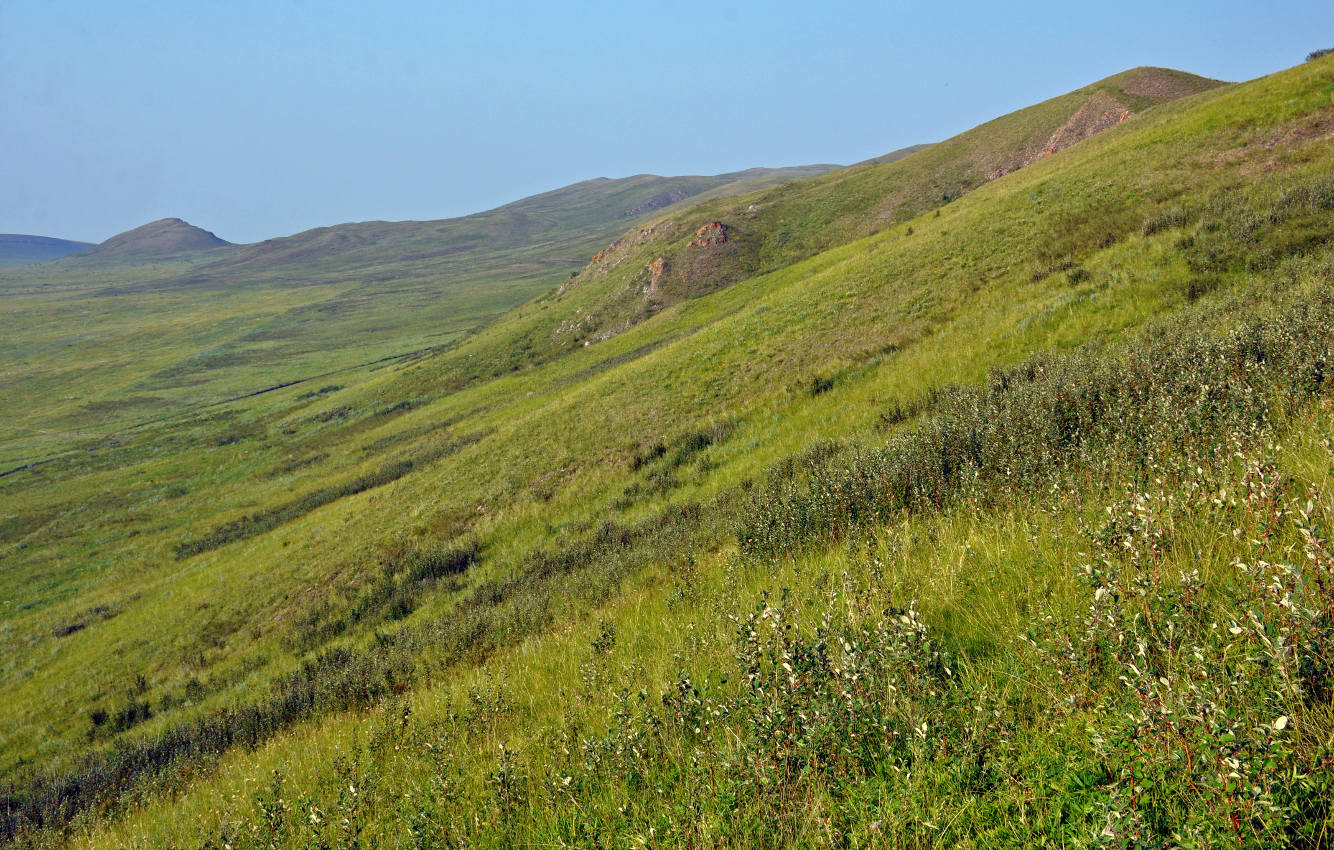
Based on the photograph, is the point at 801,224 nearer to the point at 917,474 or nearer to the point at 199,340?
the point at 917,474

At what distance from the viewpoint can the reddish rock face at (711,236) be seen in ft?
187

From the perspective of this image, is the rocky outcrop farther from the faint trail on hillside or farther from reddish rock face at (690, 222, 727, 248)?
the faint trail on hillside

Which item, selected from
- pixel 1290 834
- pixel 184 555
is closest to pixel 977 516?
pixel 1290 834

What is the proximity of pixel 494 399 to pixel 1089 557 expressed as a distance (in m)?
42.5

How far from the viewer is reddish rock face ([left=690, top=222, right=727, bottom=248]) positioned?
5712 cm

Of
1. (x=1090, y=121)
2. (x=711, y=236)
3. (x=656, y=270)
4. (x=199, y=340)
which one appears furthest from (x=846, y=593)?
(x=199, y=340)

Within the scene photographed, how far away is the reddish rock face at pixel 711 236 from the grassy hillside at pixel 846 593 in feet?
93.3

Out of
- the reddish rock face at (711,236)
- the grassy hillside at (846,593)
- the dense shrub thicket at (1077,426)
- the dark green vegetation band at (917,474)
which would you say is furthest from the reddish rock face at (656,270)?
the dense shrub thicket at (1077,426)

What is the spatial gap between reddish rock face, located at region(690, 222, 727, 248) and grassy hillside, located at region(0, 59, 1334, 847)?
2845 centimetres

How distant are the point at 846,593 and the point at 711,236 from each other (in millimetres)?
56763

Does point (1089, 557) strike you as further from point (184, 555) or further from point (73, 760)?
point (184, 555)

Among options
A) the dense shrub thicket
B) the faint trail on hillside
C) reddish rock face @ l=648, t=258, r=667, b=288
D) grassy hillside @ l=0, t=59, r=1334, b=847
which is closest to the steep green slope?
reddish rock face @ l=648, t=258, r=667, b=288

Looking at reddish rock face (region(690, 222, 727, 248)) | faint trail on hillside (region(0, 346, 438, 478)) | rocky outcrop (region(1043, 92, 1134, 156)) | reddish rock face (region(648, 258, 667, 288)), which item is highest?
rocky outcrop (region(1043, 92, 1134, 156))

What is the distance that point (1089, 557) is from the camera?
416 centimetres
